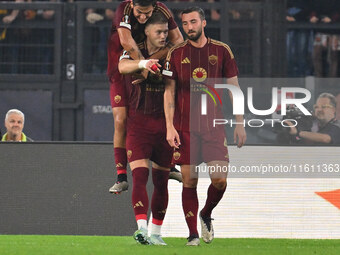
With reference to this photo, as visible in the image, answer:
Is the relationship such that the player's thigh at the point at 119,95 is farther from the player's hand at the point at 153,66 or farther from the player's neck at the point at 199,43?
the player's neck at the point at 199,43

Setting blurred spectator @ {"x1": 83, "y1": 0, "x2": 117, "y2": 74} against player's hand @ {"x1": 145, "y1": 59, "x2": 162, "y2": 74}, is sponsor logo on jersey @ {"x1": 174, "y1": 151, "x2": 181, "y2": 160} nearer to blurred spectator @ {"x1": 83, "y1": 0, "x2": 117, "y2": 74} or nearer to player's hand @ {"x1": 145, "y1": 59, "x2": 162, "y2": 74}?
player's hand @ {"x1": 145, "y1": 59, "x2": 162, "y2": 74}

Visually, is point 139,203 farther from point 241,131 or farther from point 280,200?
point 280,200

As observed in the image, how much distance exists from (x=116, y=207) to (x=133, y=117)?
1.84 m

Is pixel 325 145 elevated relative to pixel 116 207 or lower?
elevated

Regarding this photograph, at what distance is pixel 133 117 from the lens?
10.7 metres

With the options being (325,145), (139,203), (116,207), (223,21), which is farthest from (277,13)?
(139,203)

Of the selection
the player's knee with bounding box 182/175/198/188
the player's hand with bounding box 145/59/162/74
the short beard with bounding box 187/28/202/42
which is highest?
the short beard with bounding box 187/28/202/42

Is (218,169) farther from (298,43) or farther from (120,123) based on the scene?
(298,43)

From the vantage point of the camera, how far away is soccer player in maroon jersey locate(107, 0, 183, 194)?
10516 mm

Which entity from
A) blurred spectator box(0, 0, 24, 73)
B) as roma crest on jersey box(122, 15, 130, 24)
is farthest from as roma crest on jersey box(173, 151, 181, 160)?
blurred spectator box(0, 0, 24, 73)

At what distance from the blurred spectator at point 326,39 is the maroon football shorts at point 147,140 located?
3.68 m

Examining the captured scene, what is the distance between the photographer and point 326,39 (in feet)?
45.1

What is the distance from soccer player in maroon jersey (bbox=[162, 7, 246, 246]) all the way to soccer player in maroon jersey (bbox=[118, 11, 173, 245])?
0.21 metres

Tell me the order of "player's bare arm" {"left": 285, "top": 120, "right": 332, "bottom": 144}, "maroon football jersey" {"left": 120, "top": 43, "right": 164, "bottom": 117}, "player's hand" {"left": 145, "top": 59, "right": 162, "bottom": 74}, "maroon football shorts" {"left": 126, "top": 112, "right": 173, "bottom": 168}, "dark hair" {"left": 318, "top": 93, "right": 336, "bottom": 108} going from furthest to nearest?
"dark hair" {"left": 318, "top": 93, "right": 336, "bottom": 108}
"player's bare arm" {"left": 285, "top": 120, "right": 332, "bottom": 144}
"maroon football jersey" {"left": 120, "top": 43, "right": 164, "bottom": 117}
"maroon football shorts" {"left": 126, "top": 112, "right": 173, "bottom": 168}
"player's hand" {"left": 145, "top": 59, "right": 162, "bottom": 74}
